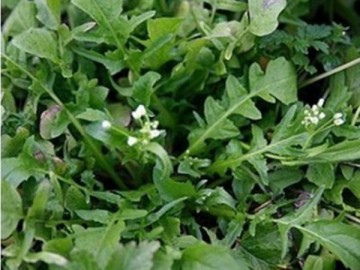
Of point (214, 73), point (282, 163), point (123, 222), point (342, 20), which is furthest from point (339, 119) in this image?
point (342, 20)

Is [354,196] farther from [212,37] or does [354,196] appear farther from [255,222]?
[212,37]

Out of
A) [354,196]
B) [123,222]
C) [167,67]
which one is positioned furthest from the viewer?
[167,67]

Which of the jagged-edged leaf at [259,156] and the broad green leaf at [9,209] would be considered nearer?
the broad green leaf at [9,209]

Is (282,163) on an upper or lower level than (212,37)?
lower

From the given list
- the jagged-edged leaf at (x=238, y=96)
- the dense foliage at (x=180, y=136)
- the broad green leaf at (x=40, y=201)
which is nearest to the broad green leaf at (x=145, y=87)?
the dense foliage at (x=180, y=136)

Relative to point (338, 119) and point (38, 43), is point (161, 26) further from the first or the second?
point (338, 119)

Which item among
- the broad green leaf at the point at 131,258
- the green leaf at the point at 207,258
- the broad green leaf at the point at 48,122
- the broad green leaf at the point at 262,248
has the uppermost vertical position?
the broad green leaf at the point at 48,122

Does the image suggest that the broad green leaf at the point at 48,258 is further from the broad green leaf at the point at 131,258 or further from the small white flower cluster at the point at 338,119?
the small white flower cluster at the point at 338,119
